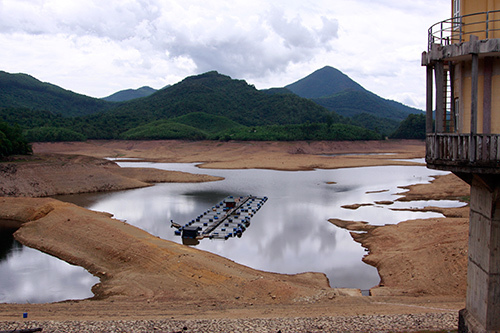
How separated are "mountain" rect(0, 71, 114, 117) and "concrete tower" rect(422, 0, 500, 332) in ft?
528

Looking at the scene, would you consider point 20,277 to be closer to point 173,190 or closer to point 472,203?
point 472,203

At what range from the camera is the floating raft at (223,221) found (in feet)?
82.4

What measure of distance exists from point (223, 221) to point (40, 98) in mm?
162001

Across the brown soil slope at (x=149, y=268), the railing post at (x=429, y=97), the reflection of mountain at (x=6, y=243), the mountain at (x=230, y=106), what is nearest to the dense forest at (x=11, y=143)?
the reflection of mountain at (x=6, y=243)

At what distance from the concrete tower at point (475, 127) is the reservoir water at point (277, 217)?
9.30 m

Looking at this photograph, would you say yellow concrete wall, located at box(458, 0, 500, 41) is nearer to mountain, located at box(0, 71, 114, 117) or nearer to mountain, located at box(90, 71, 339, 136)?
mountain, located at box(90, 71, 339, 136)

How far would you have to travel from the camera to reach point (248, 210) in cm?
3194

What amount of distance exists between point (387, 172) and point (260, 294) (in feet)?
153

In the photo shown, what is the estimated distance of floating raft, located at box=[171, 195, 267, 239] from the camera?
25.1 metres

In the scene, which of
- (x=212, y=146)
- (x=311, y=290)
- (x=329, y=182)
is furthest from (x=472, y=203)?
(x=212, y=146)

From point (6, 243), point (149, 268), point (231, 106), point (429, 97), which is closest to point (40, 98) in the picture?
point (231, 106)

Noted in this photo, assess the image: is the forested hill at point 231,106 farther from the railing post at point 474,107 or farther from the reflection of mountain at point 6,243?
the railing post at point 474,107

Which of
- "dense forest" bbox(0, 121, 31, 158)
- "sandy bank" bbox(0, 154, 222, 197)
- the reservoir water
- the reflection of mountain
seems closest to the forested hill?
"dense forest" bbox(0, 121, 31, 158)

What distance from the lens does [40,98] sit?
16788 centimetres
